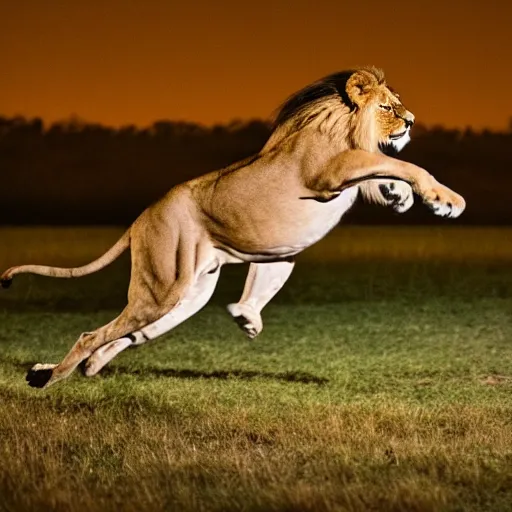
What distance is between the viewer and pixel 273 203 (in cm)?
670

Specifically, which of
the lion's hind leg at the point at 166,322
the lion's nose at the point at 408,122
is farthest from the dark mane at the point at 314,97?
the lion's hind leg at the point at 166,322

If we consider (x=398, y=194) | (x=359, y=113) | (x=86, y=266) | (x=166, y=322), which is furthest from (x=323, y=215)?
(x=86, y=266)

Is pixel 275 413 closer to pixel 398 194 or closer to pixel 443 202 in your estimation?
pixel 398 194

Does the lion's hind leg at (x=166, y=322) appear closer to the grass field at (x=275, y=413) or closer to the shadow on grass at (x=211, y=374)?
the grass field at (x=275, y=413)

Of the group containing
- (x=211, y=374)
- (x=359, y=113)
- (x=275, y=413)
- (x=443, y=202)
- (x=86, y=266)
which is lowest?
(x=211, y=374)

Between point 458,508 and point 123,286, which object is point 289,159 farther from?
point 123,286

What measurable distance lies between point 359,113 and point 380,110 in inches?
4.7

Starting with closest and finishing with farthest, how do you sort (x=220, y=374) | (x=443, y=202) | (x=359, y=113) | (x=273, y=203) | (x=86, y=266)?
(x=443, y=202) < (x=359, y=113) < (x=273, y=203) < (x=86, y=266) < (x=220, y=374)

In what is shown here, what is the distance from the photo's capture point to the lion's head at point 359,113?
655cm

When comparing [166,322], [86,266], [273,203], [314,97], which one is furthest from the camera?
[86,266]

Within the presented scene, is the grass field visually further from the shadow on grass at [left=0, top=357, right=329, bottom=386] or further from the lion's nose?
the lion's nose

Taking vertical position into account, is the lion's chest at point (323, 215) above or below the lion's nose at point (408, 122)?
below

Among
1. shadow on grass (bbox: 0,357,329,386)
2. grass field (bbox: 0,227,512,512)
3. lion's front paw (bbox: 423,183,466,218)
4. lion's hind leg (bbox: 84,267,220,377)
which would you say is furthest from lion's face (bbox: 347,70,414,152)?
shadow on grass (bbox: 0,357,329,386)

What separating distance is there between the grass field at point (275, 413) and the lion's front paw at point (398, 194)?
1.33 metres
